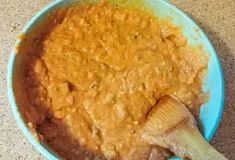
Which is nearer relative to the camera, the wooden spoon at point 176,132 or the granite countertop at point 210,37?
the wooden spoon at point 176,132

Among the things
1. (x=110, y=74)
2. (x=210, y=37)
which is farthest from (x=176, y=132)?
(x=210, y=37)

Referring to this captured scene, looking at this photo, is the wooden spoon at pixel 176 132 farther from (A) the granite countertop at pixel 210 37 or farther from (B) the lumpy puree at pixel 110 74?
(A) the granite countertop at pixel 210 37

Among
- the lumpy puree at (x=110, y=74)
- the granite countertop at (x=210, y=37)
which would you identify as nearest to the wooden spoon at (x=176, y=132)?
the lumpy puree at (x=110, y=74)

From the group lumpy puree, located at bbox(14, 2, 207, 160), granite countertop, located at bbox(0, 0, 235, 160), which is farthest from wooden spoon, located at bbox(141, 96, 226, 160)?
granite countertop, located at bbox(0, 0, 235, 160)

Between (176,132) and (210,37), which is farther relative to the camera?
(210,37)

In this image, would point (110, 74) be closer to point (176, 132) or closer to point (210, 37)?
point (176, 132)

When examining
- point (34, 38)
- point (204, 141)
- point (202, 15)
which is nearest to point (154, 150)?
point (204, 141)
